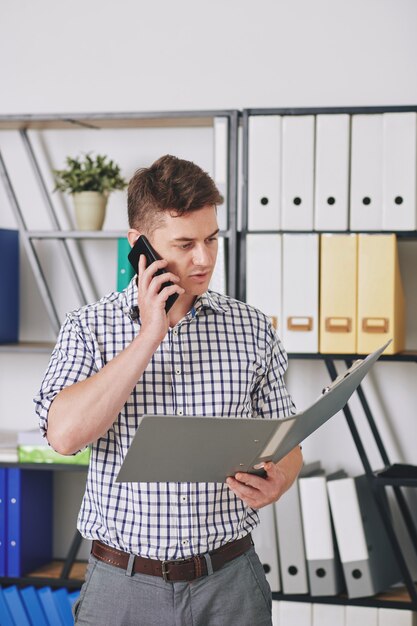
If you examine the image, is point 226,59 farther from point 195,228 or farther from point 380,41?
point 195,228

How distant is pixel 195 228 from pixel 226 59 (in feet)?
5.14

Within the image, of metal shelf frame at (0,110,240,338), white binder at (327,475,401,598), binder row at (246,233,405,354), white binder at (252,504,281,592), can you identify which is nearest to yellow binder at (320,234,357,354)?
binder row at (246,233,405,354)

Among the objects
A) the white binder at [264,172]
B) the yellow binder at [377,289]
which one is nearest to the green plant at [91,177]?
the white binder at [264,172]

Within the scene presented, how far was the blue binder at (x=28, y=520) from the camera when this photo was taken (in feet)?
8.85

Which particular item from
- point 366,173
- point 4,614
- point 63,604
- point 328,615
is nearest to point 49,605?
point 63,604

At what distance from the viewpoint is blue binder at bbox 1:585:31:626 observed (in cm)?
267

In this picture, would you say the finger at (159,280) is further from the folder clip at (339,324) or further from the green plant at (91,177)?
the green plant at (91,177)

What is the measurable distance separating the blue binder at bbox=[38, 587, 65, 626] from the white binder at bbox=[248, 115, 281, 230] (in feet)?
4.26

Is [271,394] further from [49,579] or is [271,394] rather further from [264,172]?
[49,579]

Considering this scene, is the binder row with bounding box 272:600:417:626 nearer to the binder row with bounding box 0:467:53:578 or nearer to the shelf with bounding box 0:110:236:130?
the binder row with bounding box 0:467:53:578

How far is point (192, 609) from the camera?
1.39m

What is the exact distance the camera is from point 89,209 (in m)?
2.70

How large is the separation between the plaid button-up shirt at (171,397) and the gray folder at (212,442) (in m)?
0.12

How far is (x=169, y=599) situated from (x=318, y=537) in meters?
1.18
